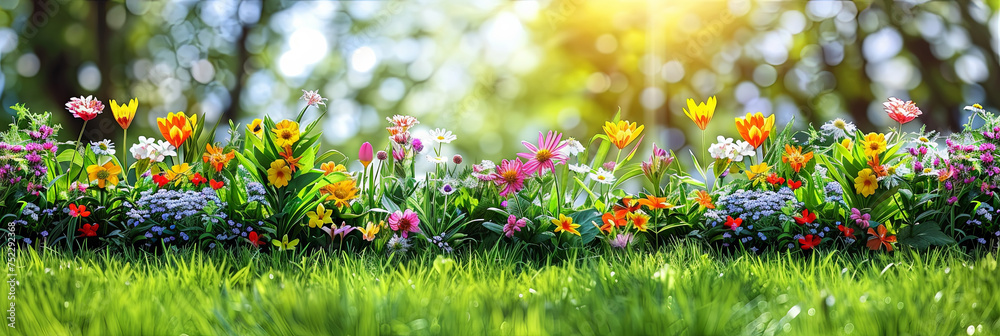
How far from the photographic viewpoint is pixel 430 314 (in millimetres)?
1314

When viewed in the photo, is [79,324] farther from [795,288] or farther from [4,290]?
[795,288]

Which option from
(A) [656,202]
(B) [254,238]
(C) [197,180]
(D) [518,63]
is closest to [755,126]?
(A) [656,202]

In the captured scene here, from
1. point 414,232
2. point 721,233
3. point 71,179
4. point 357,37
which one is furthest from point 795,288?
point 357,37

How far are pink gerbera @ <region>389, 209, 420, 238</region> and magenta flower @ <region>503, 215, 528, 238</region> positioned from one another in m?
0.38

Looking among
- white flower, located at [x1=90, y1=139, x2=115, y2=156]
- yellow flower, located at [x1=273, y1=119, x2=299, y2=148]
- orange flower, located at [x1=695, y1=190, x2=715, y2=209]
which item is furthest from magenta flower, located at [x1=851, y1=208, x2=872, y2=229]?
white flower, located at [x1=90, y1=139, x2=115, y2=156]

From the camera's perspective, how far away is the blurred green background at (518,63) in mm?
6922

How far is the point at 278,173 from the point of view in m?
2.74

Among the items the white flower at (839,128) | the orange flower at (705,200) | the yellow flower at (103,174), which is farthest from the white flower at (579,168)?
the yellow flower at (103,174)

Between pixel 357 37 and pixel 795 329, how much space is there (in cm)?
801

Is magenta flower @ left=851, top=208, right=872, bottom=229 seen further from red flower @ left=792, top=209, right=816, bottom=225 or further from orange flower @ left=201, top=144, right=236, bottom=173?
orange flower @ left=201, top=144, right=236, bottom=173

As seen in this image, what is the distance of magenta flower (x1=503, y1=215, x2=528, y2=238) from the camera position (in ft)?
9.05

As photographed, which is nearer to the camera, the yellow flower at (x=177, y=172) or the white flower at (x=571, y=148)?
the white flower at (x=571, y=148)

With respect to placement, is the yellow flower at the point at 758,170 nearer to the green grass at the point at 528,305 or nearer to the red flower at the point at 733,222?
the red flower at the point at 733,222

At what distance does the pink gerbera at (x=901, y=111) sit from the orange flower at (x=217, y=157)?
3065 millimetres
